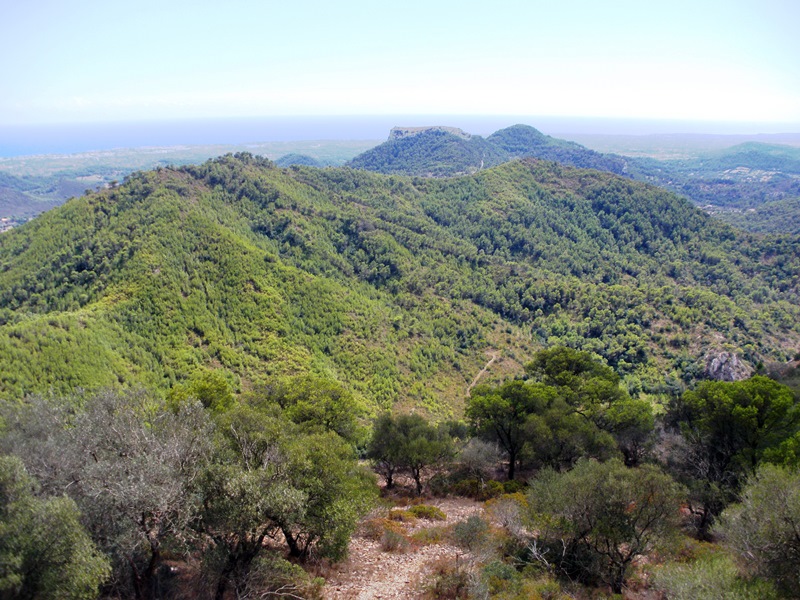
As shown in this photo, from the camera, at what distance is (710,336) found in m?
65.2

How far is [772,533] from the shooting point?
1172 centimetres

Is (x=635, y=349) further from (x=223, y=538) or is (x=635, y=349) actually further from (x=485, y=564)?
(x=223, y=538)

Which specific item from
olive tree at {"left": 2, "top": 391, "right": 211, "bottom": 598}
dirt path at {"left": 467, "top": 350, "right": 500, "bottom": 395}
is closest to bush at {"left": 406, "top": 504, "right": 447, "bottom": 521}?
olive tree at {"left": 2, "top": 391, "right": 211, "bottom": 598}

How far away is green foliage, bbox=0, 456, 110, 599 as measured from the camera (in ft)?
28.8

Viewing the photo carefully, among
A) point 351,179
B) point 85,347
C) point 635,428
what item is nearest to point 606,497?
point 635,428

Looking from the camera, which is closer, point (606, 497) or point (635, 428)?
point (606, 497)

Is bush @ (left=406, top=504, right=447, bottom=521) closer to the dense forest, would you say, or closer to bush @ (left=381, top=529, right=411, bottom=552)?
the dense forest

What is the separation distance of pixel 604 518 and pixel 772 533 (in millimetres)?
4319

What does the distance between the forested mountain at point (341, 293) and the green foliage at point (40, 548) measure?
24255 millimetres

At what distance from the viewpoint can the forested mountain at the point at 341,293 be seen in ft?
145

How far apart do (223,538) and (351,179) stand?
373 feet

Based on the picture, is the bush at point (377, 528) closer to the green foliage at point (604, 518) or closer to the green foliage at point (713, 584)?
the green foliage at point (604, 518)

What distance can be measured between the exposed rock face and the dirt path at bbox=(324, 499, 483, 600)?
177 ft

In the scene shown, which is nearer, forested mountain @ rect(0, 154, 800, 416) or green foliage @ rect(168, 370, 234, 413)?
green foliage @ rect(168, 370, 234, 413)
